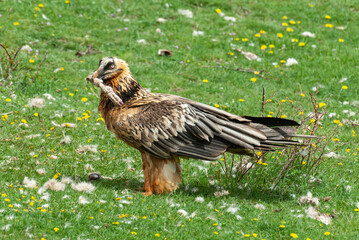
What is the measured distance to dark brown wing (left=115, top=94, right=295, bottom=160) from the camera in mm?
7199

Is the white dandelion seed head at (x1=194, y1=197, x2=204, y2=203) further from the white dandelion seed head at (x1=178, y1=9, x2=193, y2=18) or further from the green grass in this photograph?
the white dandelion seed head at (x1=178, y1=9, x2=193, y2=18)

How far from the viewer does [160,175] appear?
7.45 m

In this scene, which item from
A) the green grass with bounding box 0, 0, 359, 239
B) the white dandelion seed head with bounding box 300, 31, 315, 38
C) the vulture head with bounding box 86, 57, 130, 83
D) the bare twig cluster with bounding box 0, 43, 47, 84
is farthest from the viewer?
the white dandelion seed head with bounding box 300, 31, 315, 38

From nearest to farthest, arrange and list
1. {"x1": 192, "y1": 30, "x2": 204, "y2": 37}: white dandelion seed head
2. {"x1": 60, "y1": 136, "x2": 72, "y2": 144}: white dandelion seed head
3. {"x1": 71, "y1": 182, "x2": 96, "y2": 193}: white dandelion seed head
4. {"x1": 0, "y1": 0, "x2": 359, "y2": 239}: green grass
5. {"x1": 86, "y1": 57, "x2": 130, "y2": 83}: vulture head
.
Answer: {"x1": 0, "y1": 0, "x2": 359, "y2": 239}: green grass
{"x1": 71, "y1": 182, "x2": 96, "y2": 193}: white dandelion seed head
{"x1": 86, "y1": 57, "x2": 130, "y2": 83}: vulture head
{"x1": 60, "y1": 136, "x2": 72, "y2": 144}: white dandelion seed head
{"x1": 192, "y1": 30, "x2": 204, "y2": 37}: white dandelion seed head

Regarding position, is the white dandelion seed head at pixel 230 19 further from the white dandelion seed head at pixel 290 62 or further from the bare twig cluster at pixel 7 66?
the bare twig cluster at pixel 7 66

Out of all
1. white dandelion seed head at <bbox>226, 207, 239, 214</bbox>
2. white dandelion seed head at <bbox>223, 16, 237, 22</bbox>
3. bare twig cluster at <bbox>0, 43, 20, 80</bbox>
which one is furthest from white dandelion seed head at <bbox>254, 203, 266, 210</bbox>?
white dandelion seed head at <bbox>223, 16, 237, 22</bbox>

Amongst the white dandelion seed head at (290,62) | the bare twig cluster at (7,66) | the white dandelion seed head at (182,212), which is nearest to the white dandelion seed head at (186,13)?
the white dandelion seed head at (290,62)

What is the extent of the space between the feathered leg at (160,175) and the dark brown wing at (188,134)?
8.8 inches

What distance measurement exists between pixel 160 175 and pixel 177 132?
650 mm

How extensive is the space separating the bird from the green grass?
0.45 metres

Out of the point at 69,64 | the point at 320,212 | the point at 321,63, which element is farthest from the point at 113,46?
the point at 320,212

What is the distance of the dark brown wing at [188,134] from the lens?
7.20 m

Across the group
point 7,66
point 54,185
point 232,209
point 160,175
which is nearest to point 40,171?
point 54,185

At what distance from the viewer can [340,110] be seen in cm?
1138
